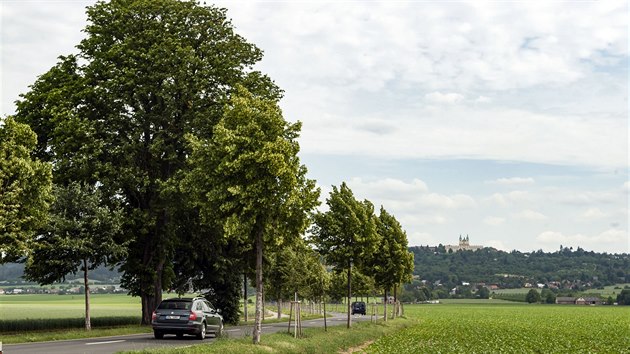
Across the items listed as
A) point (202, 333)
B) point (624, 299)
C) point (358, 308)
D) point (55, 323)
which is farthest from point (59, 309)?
point (624, 299)

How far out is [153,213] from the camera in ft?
138

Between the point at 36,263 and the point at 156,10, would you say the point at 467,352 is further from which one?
Result: the point at 156,10

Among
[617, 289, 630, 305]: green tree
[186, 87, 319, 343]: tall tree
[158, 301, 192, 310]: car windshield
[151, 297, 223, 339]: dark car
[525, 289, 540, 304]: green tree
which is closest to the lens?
[186, 87, 319, 343]: tall tree

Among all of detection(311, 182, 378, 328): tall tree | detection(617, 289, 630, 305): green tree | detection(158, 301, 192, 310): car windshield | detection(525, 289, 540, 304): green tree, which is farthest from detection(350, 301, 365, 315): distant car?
detection(617, 289, 630, 305): green tree

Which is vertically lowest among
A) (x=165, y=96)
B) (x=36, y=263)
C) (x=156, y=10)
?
(x=36, y=263)

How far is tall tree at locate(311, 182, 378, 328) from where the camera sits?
42.0 m

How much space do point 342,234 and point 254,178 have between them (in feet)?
53.8

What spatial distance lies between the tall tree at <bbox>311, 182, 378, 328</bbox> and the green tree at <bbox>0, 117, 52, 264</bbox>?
16.8m

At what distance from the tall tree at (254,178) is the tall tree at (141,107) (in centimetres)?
1149

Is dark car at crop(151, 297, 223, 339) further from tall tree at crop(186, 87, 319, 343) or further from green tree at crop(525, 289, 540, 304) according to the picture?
green tree at crop(525, 289, 540, 304)

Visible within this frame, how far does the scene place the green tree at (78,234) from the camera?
1383 inches

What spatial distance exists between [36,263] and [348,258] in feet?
57.8

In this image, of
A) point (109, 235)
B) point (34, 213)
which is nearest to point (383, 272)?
point (109, 235)

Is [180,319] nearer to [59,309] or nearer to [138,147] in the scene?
[138,147]
